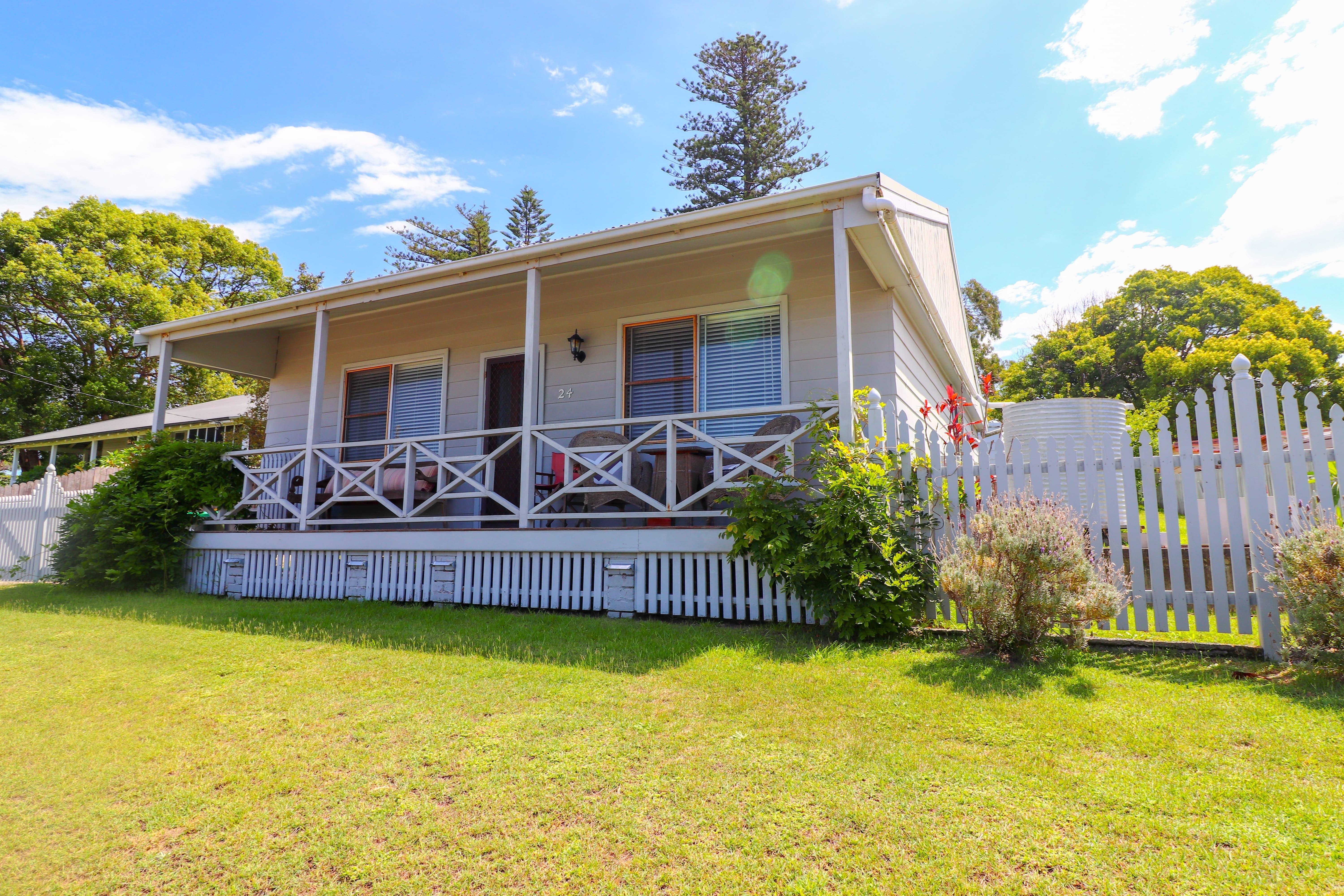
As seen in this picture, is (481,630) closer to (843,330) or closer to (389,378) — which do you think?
(843,330)

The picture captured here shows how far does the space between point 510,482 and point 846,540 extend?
5.07 m

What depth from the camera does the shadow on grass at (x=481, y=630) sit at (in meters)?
4.33

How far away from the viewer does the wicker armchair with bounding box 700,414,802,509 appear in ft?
19.7

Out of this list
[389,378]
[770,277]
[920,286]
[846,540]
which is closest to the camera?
[846,540]

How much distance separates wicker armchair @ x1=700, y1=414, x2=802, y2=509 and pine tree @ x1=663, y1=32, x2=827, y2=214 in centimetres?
1794

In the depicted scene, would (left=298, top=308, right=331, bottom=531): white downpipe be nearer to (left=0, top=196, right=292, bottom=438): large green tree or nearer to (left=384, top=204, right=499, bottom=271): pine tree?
(left=384, top=204, right=499, bottom=271): pine tree

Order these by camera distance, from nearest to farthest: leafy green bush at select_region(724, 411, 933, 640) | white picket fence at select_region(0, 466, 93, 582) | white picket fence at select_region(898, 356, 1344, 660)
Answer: white picket fence at select_region(898, 356, 1344, 660)
leafy green bush at select_region(724, 411, 933, 640)
white picket fence at select_region(0, 466, 93, 582)

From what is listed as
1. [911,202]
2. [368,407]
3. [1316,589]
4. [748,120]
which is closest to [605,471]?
[911,202]

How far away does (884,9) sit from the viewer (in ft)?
33.0

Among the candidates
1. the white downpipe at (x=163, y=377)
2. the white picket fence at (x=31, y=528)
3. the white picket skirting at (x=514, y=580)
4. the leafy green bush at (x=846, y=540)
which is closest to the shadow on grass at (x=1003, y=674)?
the leafy green bush at (x=846, y=540)

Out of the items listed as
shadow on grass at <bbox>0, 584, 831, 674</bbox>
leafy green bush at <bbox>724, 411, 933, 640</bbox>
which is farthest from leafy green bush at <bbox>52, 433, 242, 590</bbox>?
leafy green bush at <bbox>724, 411, 933, 640</bbox>

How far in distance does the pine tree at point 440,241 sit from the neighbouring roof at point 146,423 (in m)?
7.92

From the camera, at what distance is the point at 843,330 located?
5.38 meters

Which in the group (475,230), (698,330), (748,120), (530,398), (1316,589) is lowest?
(1316,589)
